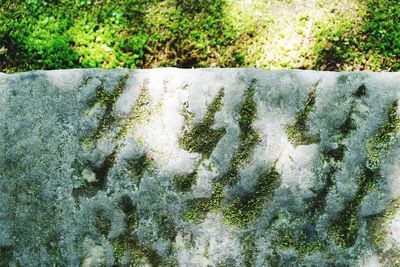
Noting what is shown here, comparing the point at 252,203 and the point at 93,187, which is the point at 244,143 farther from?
the point at 93,187

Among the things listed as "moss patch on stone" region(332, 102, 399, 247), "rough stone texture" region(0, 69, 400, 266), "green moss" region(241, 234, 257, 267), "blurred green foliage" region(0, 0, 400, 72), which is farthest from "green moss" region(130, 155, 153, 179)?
"blurred green foliage" region(0, 0, 400, 72)

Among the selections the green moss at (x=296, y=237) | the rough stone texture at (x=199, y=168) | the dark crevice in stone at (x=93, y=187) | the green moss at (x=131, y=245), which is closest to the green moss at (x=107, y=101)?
the rough stone texture at (x=199, y=168)

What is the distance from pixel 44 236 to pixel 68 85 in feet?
1.58

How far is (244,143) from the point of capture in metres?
1.54

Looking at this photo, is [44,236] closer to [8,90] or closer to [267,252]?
[8,90]

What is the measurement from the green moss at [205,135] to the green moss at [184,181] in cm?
8

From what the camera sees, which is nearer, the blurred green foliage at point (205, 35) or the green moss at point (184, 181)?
the green moss at point (184, 181)

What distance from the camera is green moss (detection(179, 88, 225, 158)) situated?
1549 mm

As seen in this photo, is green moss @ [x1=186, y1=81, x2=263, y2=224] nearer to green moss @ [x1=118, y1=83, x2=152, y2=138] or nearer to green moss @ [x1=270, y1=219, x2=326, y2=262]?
green moss @ [x1=270, y1=219, x2=326, y2=262]

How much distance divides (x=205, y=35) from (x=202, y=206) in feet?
3.03

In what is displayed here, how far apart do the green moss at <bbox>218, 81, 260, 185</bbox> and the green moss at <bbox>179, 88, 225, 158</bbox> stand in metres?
0.08

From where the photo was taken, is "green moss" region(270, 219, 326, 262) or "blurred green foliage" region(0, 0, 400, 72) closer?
"green moss" region(270, 219, 326, 262)

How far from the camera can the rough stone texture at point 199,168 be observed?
4.98 ft

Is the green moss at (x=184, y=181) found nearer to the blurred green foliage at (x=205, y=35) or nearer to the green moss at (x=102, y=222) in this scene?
the green moss at (x=102, y=222)
